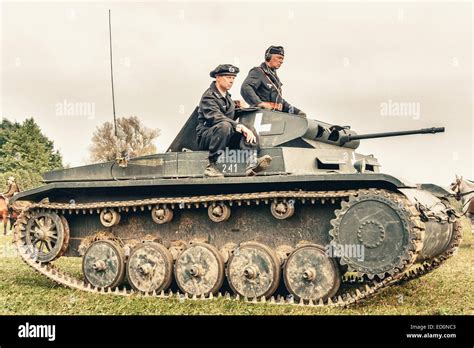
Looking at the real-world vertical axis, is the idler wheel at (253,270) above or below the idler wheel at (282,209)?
below

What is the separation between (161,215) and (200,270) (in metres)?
1.30

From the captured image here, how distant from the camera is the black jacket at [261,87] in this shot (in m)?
11.6

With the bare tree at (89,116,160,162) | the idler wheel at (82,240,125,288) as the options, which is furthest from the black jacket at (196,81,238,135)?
the bare tree at (89,116,160,162)

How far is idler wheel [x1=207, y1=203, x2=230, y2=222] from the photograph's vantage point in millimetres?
10211

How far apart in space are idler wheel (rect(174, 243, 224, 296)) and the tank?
0.06 feet

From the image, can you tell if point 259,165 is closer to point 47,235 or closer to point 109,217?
point 109,217

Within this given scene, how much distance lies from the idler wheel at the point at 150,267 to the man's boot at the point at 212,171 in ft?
5.43

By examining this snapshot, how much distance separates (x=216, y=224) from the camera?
10.7 m

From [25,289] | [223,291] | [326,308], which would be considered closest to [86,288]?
[25,289]

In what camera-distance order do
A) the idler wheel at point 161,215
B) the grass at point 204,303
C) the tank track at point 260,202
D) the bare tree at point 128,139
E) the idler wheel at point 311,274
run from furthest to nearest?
the bare tree at point 128,139 < the idler wheel at point 161,215 < the idler wheel at point 311,274 < the grass at point 204,303 < the tank track at point 260,202

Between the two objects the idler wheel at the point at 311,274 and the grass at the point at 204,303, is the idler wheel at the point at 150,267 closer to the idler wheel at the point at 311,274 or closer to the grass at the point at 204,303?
the grass at the point at 204,303

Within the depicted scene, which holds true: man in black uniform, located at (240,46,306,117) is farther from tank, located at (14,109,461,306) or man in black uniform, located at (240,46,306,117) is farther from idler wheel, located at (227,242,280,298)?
idler wheel, located at (227,242,280,298)

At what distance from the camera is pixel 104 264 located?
11.0 meters
